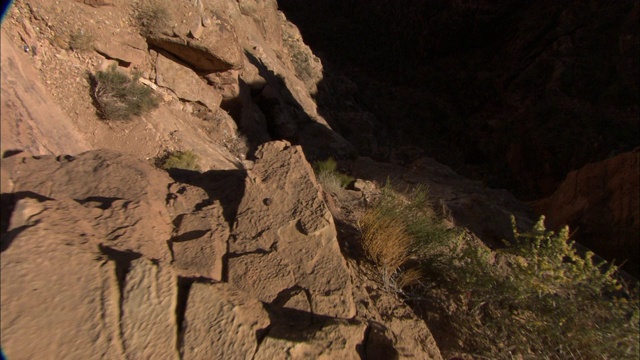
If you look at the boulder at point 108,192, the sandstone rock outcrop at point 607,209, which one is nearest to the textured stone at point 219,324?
the boulder at point 108,192

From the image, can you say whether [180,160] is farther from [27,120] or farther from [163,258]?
[163,258]

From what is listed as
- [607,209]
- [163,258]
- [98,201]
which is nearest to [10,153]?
[98,201]

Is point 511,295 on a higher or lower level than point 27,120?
lower

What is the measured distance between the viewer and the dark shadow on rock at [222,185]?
10.2 ft

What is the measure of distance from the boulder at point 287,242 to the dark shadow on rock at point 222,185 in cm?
12

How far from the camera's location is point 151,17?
21.7 feet

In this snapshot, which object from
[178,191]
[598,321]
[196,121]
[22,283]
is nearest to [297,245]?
[178,191]

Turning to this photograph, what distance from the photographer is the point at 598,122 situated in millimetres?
14086

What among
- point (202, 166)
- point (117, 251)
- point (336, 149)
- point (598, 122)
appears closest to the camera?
point (117, 251)

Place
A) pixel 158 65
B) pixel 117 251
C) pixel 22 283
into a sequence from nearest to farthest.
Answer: pixel 22 283
pixel 117 251
pixel 158 65

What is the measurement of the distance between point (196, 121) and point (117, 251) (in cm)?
528

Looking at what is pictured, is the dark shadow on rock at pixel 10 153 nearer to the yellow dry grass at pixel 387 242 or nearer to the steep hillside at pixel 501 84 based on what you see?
the yellow dry grass at pixel 387 242

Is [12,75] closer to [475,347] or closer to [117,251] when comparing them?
[117,251]

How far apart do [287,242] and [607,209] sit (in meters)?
7.44
